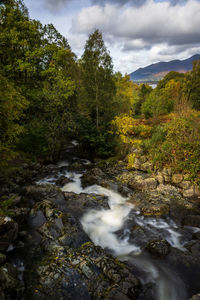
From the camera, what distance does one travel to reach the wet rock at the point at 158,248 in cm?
642

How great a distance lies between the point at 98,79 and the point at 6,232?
1563cm

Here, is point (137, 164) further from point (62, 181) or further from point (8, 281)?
point (8, 281)

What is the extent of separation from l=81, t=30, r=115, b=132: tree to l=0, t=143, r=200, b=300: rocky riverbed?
337 inches

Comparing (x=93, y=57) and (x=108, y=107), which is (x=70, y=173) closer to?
(x=108, y=107)

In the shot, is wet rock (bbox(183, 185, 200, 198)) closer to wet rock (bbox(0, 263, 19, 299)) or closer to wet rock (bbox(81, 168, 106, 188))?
wet rock (bbox(81, 168, 106, 188))

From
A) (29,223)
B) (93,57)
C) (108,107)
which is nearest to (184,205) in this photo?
(29,223)

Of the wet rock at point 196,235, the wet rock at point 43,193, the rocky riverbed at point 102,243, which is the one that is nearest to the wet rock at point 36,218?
the rocky riverbed at point 102,243

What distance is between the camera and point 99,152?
17.2 metres

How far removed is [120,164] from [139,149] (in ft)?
7.58

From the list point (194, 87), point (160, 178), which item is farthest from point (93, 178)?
point (194, 87)

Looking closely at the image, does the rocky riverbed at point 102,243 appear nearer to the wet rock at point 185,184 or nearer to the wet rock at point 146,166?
the wet rock at point 185,184

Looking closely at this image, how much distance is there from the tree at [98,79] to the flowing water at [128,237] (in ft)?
30.8

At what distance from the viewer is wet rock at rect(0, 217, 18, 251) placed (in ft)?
18.4

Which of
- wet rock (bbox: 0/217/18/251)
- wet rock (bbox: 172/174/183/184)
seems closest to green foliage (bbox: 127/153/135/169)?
wet rock (bbox: 172/174/183/184)
